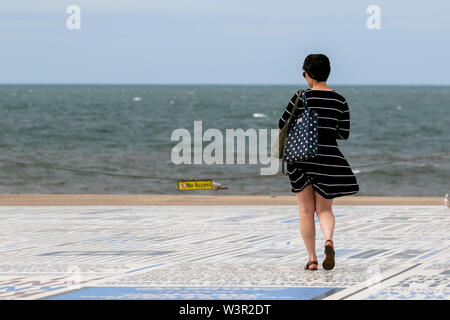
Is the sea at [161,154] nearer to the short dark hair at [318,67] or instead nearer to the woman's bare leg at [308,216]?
the woman's bare leg at [308,216]

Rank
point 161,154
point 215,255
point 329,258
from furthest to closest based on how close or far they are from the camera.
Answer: point 161,154, point 215,255, point 329,258

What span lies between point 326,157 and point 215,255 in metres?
1.51

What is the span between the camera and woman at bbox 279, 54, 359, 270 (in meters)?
6.93

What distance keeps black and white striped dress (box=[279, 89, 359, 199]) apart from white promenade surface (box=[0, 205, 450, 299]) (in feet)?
2.09

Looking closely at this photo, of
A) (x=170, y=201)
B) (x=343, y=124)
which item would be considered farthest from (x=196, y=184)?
(x=343, y=124)

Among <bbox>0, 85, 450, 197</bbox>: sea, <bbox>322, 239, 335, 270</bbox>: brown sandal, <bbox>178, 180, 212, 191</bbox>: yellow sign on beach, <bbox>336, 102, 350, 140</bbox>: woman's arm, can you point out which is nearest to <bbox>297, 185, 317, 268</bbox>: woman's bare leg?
<bbox>322, 239, 335, 270</bbox>: brown sandal

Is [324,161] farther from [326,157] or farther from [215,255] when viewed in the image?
[215,255]

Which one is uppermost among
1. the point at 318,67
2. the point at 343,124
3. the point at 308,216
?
the point at 318,67

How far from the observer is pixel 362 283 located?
6375 mm

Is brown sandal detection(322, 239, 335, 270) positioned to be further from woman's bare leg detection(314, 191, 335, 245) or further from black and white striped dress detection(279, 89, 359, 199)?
black and white striped dress detection(279, 89, 359, 199)

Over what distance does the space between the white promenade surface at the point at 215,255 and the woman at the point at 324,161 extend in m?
0.42

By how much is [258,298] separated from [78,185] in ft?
76.3

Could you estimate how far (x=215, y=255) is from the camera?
7.90 m
